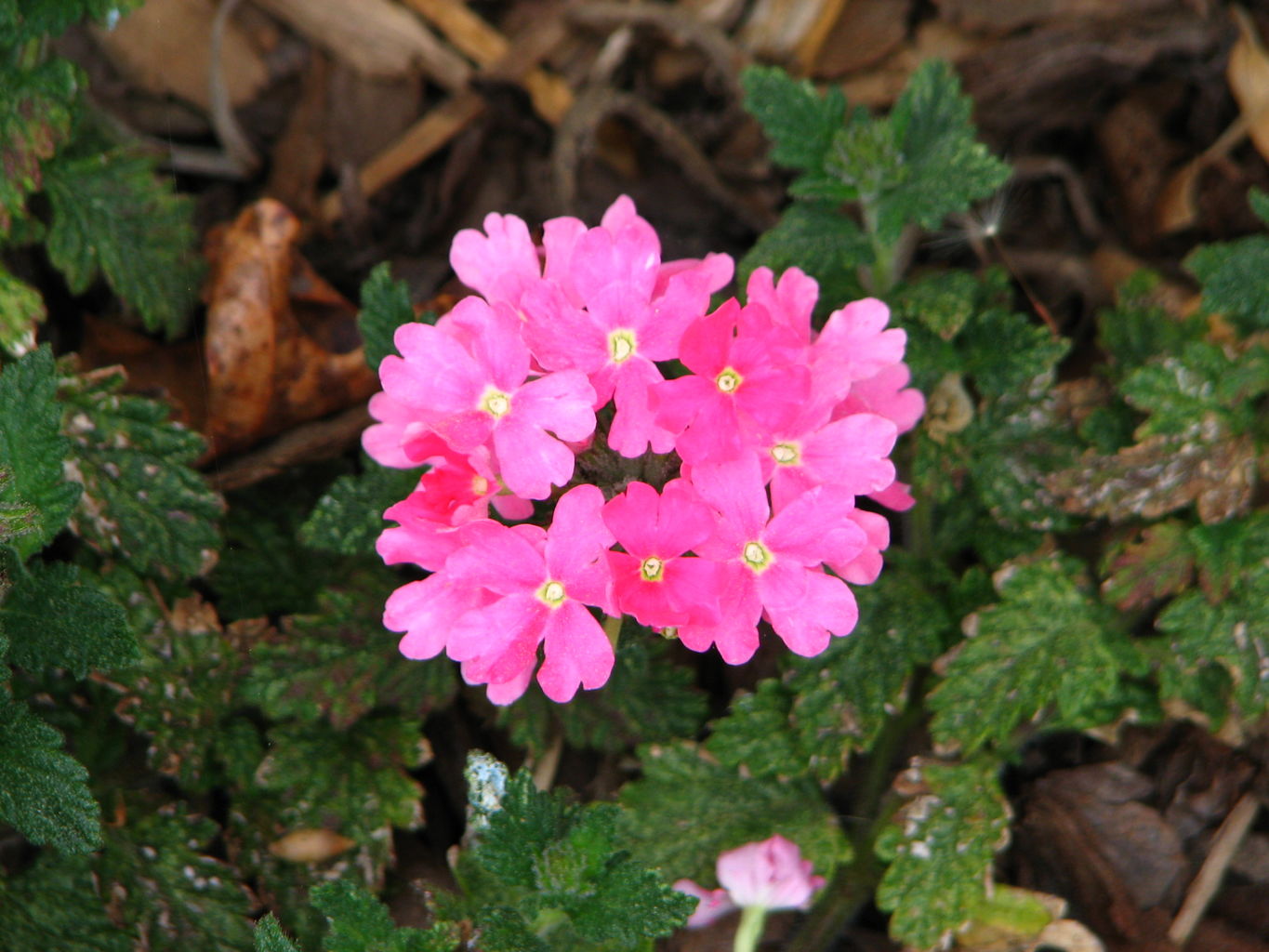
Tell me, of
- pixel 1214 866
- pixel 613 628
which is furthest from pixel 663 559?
Answer: pixel 1214 866

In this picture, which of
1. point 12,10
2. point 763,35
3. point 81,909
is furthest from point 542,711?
point 763,35

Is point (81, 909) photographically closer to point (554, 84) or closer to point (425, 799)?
point (425, 799)

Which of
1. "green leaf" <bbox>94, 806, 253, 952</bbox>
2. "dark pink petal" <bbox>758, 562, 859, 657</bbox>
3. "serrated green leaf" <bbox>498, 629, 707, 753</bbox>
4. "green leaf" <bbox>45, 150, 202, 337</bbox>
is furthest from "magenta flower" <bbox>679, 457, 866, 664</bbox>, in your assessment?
"green leaf" <bbox>45, 150, 202, 337</bbox>

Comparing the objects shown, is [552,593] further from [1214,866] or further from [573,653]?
[1214,866]

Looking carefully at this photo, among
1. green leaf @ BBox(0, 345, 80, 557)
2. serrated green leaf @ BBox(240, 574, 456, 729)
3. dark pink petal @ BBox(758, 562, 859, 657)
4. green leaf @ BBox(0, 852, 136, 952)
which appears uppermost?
green leaf @ BBox(0, 345, 80, 557)

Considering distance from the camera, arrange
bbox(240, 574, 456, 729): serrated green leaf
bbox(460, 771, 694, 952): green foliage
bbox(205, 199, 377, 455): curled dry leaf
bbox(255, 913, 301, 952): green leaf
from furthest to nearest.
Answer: bbox(205, 199, 377, 455): curled dry leaf, bbox(240, 574, 456, 729): serrated green leaf, bbox(460, 771, 694, 952): green foliage, bbox(255, 913, 301, 952): green leaf

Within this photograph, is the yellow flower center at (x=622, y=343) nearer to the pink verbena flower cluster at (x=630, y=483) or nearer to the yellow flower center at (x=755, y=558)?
the pink verbena flower cluster at (x=630, y=483)

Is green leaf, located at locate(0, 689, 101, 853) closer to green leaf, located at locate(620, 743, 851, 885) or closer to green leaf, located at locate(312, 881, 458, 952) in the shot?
green leaf, located at locate(312, 881, 458, 952)
